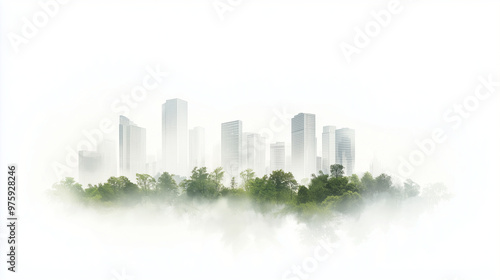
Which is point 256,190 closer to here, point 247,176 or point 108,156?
point 247,176

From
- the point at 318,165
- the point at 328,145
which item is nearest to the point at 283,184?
the point at 318,165

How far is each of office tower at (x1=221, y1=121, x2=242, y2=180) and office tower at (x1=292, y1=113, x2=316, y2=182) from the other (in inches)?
72.7

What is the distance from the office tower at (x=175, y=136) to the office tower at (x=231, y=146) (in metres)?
1.30

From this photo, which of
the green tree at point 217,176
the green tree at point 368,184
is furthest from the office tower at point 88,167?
the green tree at point 368,184

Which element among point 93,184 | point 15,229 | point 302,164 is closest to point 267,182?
point 302,164

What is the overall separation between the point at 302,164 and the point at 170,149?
454 cm

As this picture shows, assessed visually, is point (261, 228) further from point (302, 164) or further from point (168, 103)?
point (168, 103)

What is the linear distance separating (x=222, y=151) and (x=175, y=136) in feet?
5.60

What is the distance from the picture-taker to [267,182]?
1035cm

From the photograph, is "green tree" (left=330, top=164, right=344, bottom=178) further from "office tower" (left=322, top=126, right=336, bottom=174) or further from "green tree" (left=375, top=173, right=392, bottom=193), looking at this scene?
"green tree" (left=375, top=173, right=392, bottom=193)

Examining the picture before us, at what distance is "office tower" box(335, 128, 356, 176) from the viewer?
10.8 m

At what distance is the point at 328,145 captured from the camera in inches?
428

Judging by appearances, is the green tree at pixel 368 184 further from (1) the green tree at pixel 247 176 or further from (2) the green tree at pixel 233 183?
(2) the green tree at pixel 233 183

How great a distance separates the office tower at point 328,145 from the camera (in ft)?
35.4
